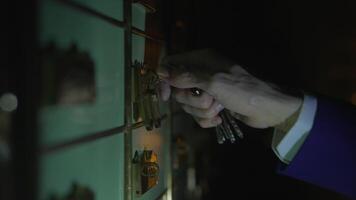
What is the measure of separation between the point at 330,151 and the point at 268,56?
533mm

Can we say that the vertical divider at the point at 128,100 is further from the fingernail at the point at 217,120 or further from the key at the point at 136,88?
the fingernail at the point at 217,120

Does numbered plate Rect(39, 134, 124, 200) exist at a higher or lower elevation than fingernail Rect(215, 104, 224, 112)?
lower

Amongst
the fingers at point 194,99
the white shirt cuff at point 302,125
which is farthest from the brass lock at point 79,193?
the white shirt cuff at point 302,125

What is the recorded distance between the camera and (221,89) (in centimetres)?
56

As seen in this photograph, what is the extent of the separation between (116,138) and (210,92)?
0.46ft

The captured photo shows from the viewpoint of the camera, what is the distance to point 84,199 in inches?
16.3

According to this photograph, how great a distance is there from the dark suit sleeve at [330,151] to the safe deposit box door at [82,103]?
261 millimetres

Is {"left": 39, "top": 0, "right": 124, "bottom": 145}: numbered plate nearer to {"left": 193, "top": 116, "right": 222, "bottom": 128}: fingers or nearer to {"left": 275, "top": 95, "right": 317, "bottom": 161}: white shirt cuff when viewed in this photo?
{"left": 193, "top": 116, "right": 222, "bottom": 128}: fingers

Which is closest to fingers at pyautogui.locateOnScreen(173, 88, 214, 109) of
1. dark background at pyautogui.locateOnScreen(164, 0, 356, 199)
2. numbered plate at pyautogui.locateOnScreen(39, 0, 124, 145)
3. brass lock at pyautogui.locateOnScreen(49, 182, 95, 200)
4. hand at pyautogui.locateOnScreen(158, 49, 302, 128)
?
hand at pyautogui.locateOnScreen(158, 49, 302, 128)

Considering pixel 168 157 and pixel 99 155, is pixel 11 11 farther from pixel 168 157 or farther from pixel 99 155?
pixel 168 157

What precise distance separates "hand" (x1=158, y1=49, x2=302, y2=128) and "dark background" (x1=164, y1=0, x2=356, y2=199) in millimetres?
454

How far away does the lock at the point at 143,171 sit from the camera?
0.58 metres

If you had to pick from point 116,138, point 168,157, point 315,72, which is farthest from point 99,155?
point 315,72

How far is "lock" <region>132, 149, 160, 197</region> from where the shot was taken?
22.7 inches
